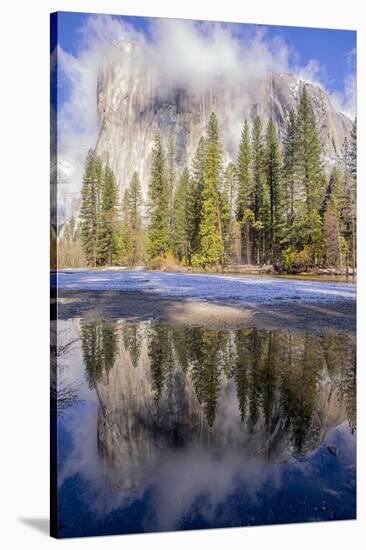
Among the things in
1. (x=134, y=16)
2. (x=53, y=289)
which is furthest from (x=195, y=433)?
(x=134, y=16)

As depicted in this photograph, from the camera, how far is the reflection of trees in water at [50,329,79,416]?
7543mm

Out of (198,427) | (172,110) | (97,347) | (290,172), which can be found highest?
(172,110)

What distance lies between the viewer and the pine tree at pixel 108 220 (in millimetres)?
7945

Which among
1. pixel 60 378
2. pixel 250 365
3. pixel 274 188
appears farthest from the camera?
pixel 274 188

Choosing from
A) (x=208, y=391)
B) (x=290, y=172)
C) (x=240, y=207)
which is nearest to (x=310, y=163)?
(x=290, y=172)

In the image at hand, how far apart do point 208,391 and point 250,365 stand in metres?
0.55

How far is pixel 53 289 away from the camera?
767 centimetres

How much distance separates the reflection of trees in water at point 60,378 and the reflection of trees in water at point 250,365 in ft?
0.66

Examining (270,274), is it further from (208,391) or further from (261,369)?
(208,391)

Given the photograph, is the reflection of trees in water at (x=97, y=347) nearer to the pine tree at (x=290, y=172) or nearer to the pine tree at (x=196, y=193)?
the pine tree at (x=196, y=193)

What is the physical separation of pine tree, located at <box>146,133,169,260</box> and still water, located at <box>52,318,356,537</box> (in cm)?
87

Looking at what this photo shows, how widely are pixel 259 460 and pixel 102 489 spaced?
5.56 feet

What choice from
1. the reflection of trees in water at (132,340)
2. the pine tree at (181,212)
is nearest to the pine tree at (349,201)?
the pine tree at (181,212)

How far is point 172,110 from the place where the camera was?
8195 millimetres
